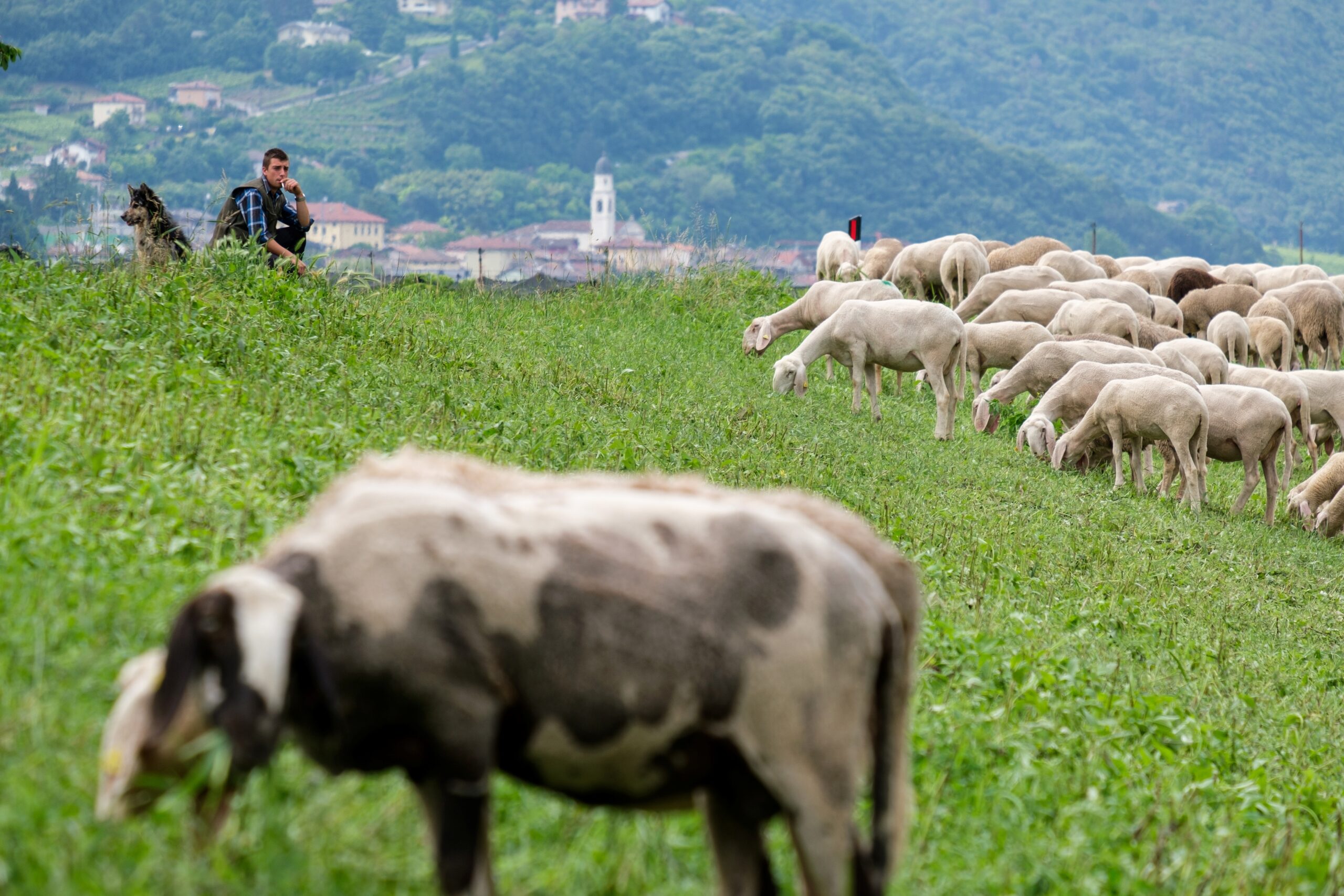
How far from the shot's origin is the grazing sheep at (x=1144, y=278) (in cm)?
2723

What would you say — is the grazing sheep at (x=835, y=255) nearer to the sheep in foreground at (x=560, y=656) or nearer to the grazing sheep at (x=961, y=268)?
the grazing sheep at (x=961, y=268)

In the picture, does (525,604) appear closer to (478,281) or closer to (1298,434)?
(478,281)

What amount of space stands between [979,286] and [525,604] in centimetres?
1954

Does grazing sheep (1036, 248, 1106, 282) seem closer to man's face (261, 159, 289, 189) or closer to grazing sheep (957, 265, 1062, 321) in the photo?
grazing sheep (957, 265, 1062, 321)

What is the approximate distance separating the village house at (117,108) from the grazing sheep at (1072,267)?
79163 mm

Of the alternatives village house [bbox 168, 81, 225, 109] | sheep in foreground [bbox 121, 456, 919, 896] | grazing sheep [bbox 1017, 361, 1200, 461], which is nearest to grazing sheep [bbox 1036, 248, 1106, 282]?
grazing sheep [bbox 1017, 361, 1200, 461]

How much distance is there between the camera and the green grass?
107312 mm

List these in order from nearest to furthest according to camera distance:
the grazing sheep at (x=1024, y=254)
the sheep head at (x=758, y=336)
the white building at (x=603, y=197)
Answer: the sheep head at (x=758, y=336), the grazing sheep at (x=1024, y=254), the white building at (x=603, y=197)

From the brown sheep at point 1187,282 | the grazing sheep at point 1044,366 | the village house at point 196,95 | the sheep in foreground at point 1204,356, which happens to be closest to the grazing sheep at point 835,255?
the brown sheep at point 1187,282

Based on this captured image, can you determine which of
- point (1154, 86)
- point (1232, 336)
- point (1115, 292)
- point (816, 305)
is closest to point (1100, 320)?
point (1115, 292)

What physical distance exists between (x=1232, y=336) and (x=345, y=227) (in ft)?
227

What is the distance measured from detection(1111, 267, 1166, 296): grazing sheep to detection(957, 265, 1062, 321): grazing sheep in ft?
17.4

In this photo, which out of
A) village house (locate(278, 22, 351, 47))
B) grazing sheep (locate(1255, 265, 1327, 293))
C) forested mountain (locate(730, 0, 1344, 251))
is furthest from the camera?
forested mountain (locate(730, 0, 1344, 251))

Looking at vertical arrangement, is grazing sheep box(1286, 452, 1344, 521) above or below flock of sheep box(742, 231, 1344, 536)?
below
